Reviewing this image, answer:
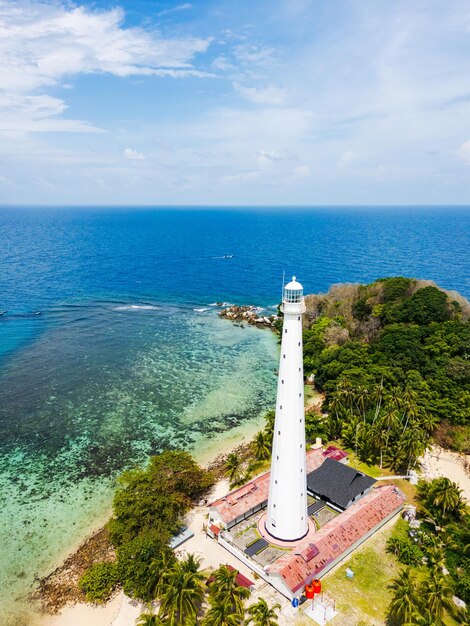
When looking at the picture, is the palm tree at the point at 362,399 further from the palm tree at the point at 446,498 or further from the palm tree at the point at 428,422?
the palm tree at the point at 446,498

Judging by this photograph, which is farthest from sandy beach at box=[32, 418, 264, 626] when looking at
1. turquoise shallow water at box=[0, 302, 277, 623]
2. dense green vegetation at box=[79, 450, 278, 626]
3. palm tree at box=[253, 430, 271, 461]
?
palm tree at box=[253, 430, 271, 461]

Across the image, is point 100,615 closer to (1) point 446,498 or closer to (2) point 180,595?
(2) point 180,595

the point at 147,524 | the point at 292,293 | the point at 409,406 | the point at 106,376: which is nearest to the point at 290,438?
the point at 292,293

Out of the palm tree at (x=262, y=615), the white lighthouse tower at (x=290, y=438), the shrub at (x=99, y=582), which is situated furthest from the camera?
the shrub at (x=99, y=582)

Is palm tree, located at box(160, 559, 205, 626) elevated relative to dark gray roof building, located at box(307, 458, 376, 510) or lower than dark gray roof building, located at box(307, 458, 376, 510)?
elevated

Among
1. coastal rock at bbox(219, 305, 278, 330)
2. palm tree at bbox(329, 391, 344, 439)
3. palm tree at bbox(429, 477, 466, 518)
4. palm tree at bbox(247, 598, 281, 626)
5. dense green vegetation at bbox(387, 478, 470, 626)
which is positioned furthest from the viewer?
coastal rock at bbox(219, 305, 278, 330)

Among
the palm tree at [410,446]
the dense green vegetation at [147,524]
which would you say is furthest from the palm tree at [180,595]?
the palm tree at [410,446]

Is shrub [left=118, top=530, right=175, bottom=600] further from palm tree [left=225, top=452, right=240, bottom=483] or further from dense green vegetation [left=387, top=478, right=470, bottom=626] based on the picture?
dense green vegetation [left=387, top=478, right=470, bottom=626]
